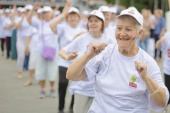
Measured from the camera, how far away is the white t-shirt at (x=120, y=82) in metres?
3.32

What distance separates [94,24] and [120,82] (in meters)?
2.25

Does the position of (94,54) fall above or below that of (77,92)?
above

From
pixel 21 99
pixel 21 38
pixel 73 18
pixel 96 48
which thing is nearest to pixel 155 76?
pixel 96 48

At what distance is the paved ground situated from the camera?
26.4ft

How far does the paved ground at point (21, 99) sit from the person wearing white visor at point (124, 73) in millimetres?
4643

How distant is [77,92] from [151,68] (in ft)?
7.59

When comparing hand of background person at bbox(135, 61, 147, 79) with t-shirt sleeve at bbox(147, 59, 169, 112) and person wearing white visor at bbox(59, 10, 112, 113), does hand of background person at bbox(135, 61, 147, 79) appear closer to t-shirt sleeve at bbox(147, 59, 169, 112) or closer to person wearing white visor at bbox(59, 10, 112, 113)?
t-shirt sleeve at bbox(147, 59, 169, 112)

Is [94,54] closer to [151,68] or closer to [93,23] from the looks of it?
[151,68]

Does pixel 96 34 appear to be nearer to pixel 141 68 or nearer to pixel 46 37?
pixel 141 68

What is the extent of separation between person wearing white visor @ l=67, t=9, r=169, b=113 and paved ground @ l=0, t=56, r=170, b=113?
4643 millimetres

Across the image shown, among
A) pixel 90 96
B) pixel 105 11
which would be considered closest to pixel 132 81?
pixel 90 96

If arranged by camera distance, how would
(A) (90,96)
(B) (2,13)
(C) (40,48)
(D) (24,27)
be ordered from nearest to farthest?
1. (A) (90,96)
2. (C) (40,48)
3. (D) (24,27)
4. (B) (2,13)

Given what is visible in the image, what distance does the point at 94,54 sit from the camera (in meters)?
3.29

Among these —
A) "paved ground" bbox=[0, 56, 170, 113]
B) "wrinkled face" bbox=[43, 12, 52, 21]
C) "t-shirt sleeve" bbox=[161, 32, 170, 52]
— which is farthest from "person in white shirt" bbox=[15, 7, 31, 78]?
"t-shirt sleeve" bbox=[161, 32, 170, 52]
